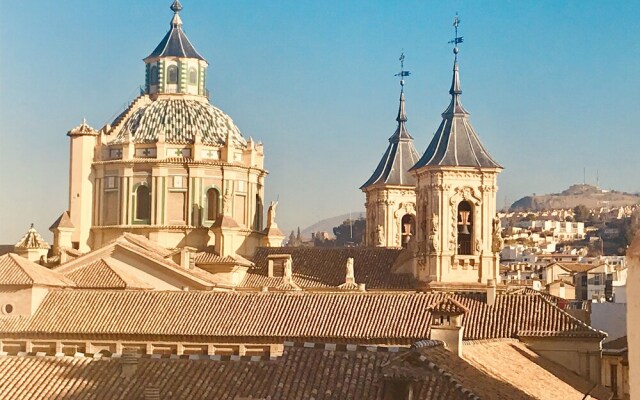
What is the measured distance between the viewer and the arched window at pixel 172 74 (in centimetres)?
5888

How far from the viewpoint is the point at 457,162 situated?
51.2m

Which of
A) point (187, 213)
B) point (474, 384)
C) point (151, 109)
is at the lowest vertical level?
point (474, 384)

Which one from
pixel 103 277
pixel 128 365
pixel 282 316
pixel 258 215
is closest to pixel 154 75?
pixel 258 215

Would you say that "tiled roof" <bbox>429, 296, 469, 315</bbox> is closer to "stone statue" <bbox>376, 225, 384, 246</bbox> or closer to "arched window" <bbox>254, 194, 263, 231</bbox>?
"arched window" <bbox>254, 194, 263, 231</bbox>

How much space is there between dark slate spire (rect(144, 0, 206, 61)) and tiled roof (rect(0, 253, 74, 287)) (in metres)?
18.1

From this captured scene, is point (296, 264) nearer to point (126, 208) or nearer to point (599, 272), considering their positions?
point (126, 208)

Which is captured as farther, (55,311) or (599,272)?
(599,272)

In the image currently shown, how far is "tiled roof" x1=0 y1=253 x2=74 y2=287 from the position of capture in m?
41.1

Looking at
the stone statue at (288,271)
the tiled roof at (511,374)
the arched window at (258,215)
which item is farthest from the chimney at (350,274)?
the tiled roof at (511,374)

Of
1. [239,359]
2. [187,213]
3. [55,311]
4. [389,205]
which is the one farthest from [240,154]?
[239,359]

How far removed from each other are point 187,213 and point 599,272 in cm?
3537

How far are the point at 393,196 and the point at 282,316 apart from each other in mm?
22045

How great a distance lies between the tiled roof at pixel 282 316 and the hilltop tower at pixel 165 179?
1206 cm

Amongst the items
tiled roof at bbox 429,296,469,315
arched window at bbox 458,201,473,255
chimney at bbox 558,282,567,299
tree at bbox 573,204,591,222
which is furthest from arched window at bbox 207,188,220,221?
tree at bbox 573,204,591,222
